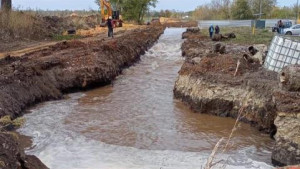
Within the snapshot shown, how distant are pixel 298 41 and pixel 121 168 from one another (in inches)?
232

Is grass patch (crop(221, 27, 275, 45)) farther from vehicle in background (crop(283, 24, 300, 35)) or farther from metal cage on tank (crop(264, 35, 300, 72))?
metal cage on tank (crop(264, 35, 300, 72))

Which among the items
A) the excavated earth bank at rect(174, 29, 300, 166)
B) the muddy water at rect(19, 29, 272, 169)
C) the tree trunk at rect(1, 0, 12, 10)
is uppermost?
the tree trunk at rect(1, 0, 12, 10)

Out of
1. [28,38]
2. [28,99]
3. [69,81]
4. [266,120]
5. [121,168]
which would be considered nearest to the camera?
[121,168]

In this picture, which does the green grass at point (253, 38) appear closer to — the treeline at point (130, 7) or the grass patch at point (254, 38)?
the grass patch at point (254, 38)

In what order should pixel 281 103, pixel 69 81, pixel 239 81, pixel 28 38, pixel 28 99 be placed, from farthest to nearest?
pixel 28 38, pixel 69 81, pixel 28 99, pixel 239 81, pixel 281 103

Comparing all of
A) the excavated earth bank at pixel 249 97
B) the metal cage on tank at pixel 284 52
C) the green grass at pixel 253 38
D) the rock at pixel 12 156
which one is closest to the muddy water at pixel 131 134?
the excavated earth bank at pixel 249 97

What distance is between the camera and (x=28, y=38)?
1073 inches

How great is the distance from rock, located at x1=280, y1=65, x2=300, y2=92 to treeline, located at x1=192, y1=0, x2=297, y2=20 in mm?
54544

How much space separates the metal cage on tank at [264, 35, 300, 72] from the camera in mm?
10492

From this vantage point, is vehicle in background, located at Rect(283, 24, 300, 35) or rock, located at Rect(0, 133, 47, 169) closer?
rock, located at Rect(0, 133, 47, 169)

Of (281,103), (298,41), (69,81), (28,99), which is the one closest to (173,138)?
(281,103)

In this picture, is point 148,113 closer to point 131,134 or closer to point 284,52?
point 131,134

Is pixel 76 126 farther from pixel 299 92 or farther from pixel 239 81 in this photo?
pixel 299 92

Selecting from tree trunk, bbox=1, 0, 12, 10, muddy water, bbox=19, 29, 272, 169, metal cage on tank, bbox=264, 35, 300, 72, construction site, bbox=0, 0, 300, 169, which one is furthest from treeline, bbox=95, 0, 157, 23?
metal cage on tank, bbox=264, 35, 300, 72
